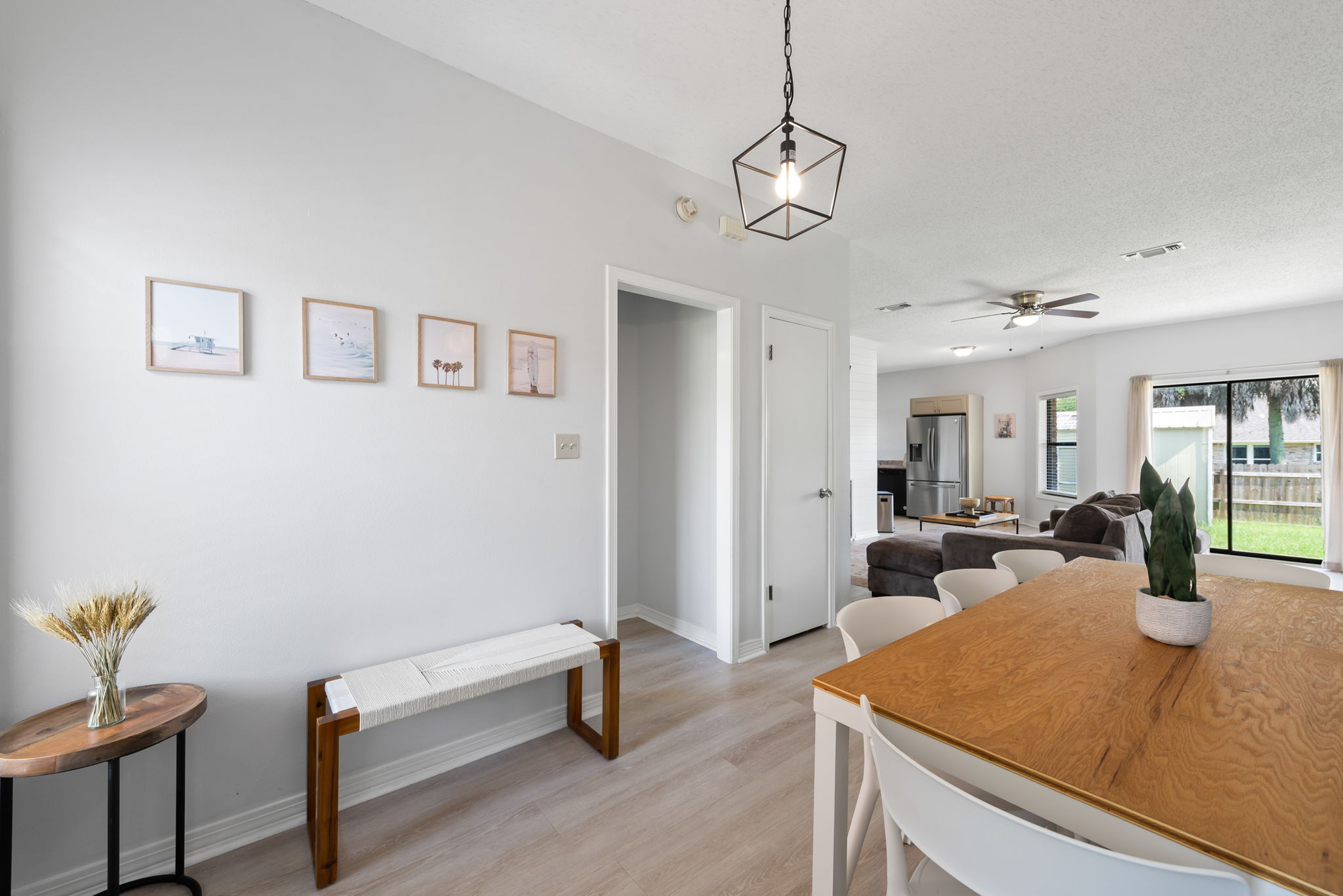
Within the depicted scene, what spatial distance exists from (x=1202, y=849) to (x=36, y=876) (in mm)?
2589

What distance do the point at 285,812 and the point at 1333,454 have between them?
857 cm

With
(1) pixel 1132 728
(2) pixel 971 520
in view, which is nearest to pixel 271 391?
(1) pixel 1132 728

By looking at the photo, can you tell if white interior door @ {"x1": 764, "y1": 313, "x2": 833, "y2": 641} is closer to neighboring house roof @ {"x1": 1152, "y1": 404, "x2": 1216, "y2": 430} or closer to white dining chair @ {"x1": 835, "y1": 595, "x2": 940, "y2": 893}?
white dining chair @ {"x1": 835, "y1": 595, "x2": 940, "y2": 893}

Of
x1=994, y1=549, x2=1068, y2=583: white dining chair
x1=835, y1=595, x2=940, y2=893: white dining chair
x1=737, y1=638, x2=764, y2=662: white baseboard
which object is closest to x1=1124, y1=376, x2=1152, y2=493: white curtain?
x1=994, y1=549, x2=1068, y2=583: white dining chair

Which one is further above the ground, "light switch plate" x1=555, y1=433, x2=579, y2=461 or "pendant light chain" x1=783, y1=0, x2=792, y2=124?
"pendant light chain" x1=783, y1=0, x2=792, y2=124

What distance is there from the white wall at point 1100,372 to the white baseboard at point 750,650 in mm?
6098

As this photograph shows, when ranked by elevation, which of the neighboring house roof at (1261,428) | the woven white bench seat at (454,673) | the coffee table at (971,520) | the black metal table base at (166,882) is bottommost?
the black metal table base at (166,882)

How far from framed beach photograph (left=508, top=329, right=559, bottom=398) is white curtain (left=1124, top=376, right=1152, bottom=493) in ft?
23.9

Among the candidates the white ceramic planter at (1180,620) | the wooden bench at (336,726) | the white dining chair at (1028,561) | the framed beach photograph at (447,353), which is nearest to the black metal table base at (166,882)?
the wooden bench at (336,726)

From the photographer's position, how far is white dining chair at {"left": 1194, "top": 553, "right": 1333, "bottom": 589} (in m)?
2.18

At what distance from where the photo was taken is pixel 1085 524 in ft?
11.6

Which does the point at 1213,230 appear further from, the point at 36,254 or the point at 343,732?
the point at 36,254

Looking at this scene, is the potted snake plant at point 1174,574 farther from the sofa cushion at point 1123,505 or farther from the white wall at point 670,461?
the sofa cushion at point 1123,505

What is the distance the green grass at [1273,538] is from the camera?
5641 mm
